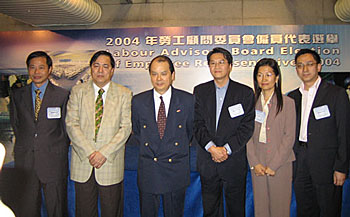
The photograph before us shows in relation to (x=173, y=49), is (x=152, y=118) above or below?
below

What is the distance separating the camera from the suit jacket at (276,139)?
227 cm

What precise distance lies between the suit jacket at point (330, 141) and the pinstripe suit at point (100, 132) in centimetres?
158

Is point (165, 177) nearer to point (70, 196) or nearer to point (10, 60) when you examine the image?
point (70, 196)

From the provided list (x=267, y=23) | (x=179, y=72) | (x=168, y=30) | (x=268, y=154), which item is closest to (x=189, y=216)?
(x=268, y=154)

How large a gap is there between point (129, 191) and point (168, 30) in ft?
9.81

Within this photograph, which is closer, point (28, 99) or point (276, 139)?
point (276, 139)

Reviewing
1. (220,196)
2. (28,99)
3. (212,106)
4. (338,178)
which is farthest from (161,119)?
(338,178)

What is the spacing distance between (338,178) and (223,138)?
1019 millimetres

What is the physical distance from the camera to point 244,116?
2.26 m

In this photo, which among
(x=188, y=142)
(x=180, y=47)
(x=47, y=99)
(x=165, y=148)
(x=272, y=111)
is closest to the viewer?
(x=165, y=148)

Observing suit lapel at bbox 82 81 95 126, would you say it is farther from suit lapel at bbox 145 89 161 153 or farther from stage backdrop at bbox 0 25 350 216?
stage backdrop at bbox 0 25 350 216

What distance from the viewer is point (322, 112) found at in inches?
92.0

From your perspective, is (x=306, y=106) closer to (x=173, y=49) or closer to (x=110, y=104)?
(x=110, y=104)

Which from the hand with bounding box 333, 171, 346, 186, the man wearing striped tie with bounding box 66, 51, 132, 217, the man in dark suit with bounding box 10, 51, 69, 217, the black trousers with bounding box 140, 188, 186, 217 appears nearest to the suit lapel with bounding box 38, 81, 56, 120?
the man in dark suit with bounding box 10, 51, 69, 217
